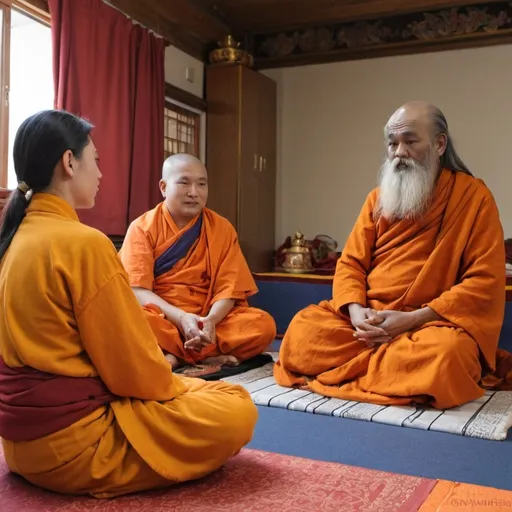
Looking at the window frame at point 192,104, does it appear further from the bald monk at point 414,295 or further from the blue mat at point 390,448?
the blue mat at point 390,448

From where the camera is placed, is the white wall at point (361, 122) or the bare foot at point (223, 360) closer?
the bare foot at point (223, 360)

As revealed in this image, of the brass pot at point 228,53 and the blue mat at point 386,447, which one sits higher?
the brass pot at point 228,53

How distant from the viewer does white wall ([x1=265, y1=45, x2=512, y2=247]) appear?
19.1 ft

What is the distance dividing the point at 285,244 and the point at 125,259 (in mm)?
2967

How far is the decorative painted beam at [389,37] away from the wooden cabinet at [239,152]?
47 centimetres

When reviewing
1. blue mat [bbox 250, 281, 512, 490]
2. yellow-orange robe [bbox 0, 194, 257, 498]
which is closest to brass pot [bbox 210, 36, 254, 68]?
blue mat [bbox 250, 281, 512, 490]

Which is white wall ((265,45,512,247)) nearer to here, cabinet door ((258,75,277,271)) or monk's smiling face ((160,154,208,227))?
cabinet door ((258,75,277,271))

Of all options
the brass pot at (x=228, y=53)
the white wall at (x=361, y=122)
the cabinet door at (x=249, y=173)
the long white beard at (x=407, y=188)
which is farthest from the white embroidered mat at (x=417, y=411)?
the brass pot at (x=228, y=53)

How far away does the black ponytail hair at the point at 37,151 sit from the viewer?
1.66m

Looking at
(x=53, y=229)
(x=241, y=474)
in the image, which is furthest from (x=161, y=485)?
(x=53, y=229)

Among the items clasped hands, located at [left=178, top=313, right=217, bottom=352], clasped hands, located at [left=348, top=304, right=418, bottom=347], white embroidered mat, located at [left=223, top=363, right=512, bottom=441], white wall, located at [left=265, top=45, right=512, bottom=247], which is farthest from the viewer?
white wall, located at [left=265, top=45, right=512, bottom=247]

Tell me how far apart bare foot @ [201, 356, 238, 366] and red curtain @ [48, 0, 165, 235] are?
1.42m

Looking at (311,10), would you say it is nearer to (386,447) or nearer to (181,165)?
(181,165)

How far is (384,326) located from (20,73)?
2.95 meters
